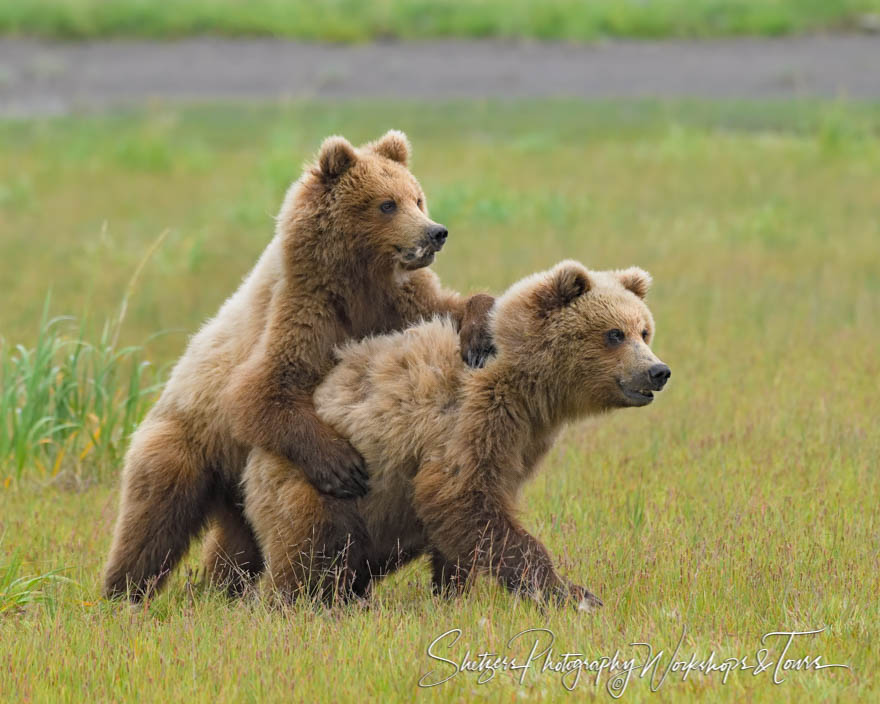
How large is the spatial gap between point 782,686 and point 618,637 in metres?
0.62

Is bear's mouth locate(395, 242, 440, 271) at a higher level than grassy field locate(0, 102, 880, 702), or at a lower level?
higher

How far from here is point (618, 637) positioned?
4.87 m

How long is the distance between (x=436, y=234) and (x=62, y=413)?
3039 millimetres

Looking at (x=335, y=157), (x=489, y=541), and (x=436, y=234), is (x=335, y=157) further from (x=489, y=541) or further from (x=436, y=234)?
(x=489, y=541)

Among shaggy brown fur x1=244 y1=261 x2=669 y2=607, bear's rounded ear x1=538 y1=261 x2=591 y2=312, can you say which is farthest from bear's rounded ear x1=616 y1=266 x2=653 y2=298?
bear's rounded ear x1=538 y1=261 x2=591 y2=312

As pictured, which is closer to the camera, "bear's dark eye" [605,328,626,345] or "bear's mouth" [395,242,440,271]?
"bear's dark eye" [605,328,626,345]

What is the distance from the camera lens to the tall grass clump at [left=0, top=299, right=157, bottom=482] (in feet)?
25.4

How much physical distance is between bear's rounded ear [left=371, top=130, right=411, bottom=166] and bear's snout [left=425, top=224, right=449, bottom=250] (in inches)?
22.3

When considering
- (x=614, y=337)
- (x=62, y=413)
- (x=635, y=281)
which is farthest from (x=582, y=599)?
(x=62, y=413)

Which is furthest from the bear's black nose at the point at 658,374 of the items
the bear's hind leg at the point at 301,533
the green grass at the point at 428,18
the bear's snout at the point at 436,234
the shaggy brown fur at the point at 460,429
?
the green grass at the point at 428,18

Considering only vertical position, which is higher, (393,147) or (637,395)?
(393,147)

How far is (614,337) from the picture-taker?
5531 mm

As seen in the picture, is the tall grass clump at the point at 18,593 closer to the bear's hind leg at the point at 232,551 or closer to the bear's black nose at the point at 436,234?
the bear's hind leg at the point at 232,551

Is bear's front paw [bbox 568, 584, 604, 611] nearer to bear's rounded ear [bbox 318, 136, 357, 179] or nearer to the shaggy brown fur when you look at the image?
the shaggy brown fur
